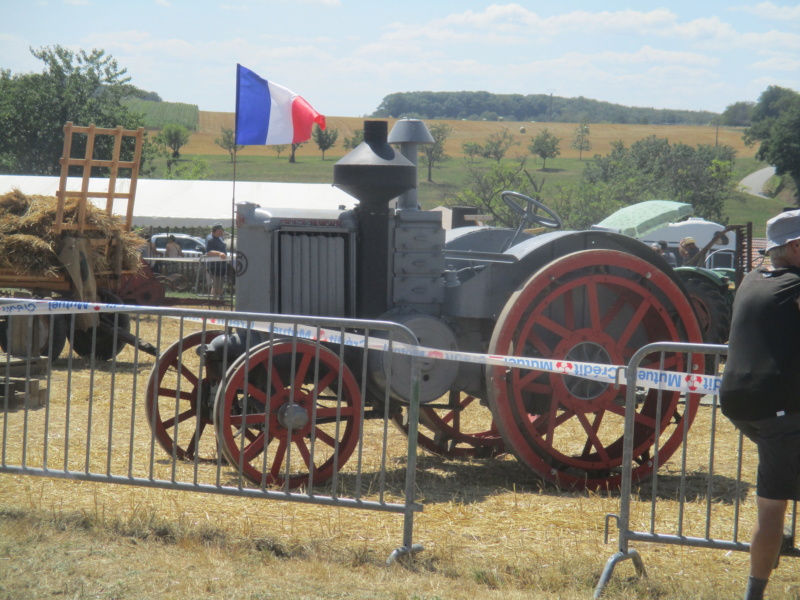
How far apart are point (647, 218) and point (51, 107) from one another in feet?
111

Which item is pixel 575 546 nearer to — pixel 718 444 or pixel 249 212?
pixel 249 212

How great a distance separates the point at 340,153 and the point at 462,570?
8402 centimetres

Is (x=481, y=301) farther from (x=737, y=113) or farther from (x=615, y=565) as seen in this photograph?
(x=737, y=113)

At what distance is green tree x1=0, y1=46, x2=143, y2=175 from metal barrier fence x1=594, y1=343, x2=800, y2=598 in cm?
3626

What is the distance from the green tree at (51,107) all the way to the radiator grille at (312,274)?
119ft

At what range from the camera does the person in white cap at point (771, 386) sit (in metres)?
3.33

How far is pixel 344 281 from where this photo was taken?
18.6 ft

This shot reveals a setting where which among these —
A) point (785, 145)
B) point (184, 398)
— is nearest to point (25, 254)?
point (184, 398)

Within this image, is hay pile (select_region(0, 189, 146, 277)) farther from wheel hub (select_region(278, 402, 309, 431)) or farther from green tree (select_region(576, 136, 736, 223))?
green tree (select_region(576, 136, 736, 223))

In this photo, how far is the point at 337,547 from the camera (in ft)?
13.3

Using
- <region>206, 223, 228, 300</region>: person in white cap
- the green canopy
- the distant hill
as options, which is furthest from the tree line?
the distant hill

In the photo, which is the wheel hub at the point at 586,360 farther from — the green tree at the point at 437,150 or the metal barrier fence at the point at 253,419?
the green tree at the point at 437,150

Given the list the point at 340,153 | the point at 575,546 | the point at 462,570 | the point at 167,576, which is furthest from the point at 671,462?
the point at 340,153

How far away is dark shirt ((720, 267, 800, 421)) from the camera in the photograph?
333 centimetres
